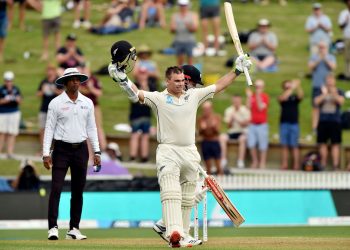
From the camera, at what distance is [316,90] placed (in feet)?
92.4

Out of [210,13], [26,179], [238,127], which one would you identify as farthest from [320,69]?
[26,179]

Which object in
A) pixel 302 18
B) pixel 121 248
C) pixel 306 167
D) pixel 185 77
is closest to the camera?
pixel 121 248

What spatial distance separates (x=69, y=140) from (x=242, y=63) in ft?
8.85

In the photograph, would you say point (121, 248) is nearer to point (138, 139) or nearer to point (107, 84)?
point (138, 139)

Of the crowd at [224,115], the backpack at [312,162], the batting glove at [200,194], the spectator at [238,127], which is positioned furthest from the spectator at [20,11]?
the batting glove at [200,194]

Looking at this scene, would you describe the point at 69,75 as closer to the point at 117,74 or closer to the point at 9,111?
the point at 117,74

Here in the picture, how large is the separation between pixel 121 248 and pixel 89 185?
7.78 m

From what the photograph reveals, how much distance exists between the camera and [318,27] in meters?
30.7

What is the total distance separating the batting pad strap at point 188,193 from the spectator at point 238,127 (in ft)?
35.6

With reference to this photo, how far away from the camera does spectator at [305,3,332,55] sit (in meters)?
30.4

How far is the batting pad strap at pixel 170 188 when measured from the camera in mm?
14812

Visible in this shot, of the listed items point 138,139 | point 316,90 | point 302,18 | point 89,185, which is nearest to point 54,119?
point 89,185

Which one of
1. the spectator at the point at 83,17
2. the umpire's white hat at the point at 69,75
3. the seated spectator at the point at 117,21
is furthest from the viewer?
the spectator at the point at 83,17

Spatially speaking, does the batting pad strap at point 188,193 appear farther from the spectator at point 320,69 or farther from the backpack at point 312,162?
the spectator at point 320,69
